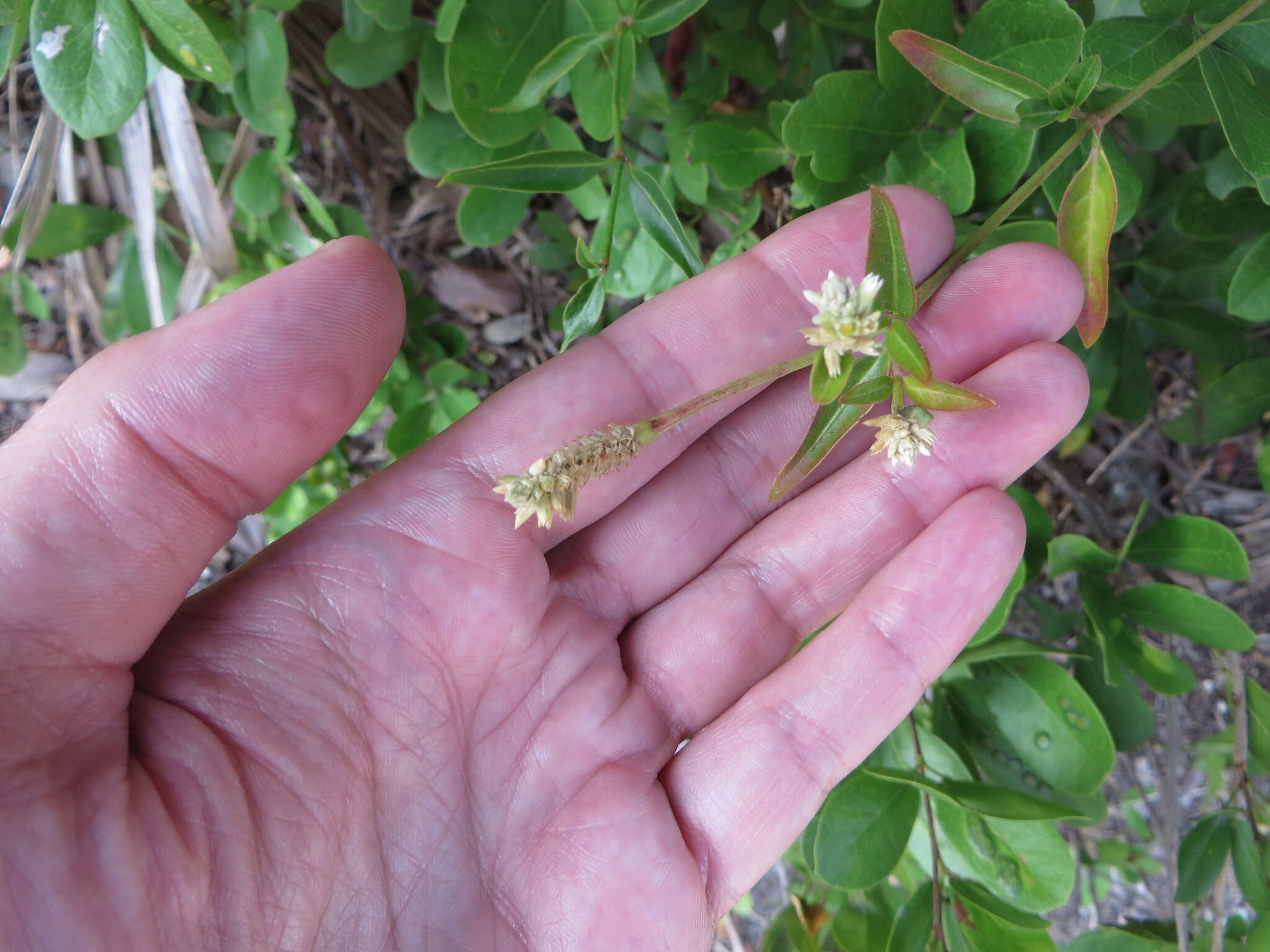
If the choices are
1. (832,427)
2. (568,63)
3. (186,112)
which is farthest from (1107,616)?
(186,112)

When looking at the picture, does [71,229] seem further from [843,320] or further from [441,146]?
[843,320]

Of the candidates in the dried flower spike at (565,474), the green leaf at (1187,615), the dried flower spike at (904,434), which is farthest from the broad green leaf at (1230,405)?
the dried flower spike at (565,474)

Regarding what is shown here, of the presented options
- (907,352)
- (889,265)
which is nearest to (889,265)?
(889,265)

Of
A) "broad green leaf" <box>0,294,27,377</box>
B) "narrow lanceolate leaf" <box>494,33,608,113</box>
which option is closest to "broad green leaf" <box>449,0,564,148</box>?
"narrow lanceolate leaf" <box>494,33,608,113</box>

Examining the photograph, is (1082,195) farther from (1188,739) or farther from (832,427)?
(1188,739)

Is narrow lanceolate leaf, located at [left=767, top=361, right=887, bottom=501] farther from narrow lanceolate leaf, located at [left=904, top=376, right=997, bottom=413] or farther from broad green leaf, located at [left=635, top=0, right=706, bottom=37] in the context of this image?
broad green leaf, located at [left=635, top=0, right=706, bottom=37]

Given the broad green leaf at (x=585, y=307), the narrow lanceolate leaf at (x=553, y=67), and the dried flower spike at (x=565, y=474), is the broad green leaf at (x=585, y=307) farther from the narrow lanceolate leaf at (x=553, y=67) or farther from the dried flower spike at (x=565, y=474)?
the narrow lanceolate leaf at (x=553, y=67)
